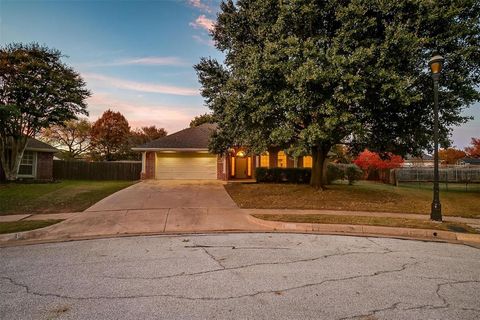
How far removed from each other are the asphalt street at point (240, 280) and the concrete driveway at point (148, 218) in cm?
128

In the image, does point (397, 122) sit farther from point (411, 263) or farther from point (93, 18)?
point (93, 18)

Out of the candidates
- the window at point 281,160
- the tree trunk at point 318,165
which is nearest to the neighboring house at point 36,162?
the window at point 281,160

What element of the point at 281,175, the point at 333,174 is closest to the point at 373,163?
the point at 333,174

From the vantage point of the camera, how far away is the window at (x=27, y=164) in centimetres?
2247

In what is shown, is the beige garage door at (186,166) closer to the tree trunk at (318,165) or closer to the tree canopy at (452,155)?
the tree trunk at (318,165)

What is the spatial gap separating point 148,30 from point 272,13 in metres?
7.36

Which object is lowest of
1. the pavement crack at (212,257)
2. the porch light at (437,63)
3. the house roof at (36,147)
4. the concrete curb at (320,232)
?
the concrete curb at (320,232)

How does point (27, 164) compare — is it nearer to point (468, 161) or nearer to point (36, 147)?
point (36, 147)

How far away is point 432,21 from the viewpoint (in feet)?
34.2

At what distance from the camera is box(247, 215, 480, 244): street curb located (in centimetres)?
729

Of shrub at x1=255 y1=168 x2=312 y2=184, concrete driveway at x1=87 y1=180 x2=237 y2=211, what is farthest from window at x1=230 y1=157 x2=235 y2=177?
concrete driveway at x1=87 y1=180 x2=237 y2=211

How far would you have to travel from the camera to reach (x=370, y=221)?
8633 millimetres

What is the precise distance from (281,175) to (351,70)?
11.1 metres

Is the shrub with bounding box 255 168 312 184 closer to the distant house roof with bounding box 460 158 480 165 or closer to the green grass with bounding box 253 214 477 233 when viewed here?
the green grass with bounding box 253 214 477 233
